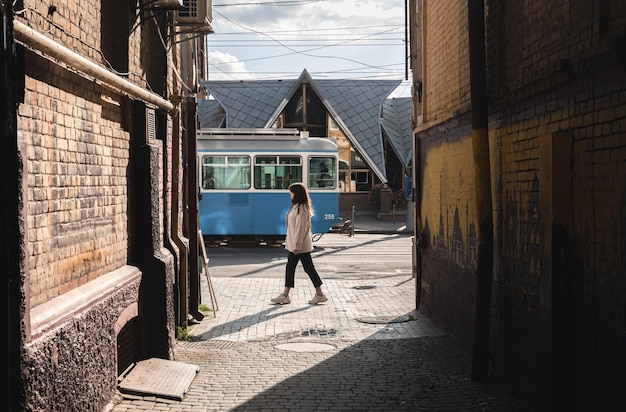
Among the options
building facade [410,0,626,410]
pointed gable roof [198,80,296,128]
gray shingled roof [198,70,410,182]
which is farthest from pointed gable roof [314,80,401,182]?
building facade [410,0,626,410]

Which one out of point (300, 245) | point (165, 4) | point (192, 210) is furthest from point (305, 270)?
point (165, 4)

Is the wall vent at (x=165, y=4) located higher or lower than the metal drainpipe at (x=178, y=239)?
higher

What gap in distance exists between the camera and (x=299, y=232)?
13156mm

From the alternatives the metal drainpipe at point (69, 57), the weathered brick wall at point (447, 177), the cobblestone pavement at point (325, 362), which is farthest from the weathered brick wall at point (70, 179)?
the weathered brick wall at point (447, 177)

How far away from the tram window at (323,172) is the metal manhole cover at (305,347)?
15.1m

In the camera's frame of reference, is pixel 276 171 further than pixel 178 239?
Yes

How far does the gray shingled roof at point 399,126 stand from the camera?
143 ft

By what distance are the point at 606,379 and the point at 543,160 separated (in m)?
1.86

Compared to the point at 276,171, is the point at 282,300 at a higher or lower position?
lower

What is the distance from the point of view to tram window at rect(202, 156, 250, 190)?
24484mm

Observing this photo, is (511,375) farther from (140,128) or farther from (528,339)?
(140,128)

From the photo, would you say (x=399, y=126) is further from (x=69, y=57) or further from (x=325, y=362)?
(x=69, y=57)

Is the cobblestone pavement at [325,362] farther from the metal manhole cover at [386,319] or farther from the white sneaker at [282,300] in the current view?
the white sneaker at [282,300]

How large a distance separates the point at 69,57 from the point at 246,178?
19.0 meters
